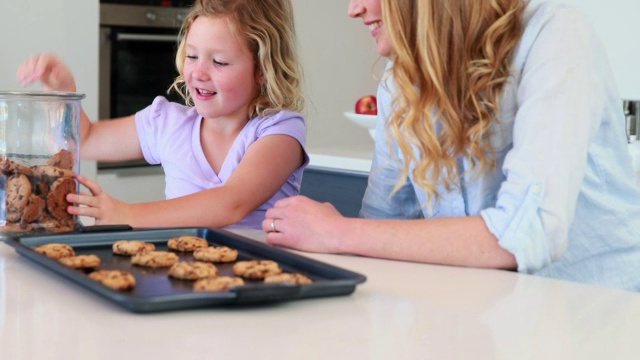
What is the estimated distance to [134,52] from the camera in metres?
4.04

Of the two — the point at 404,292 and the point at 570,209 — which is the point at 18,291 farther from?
the point at 570,209

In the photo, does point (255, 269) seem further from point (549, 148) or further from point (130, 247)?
point (549, 148)

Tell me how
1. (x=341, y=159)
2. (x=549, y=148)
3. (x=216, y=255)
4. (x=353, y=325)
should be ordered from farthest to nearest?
(x=341, y=159), (x=549, y=148), (x=216, y=255), (x=353, y=325)

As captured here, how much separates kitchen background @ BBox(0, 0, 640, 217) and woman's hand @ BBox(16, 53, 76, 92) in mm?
603

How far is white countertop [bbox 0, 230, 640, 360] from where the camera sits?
0.89m

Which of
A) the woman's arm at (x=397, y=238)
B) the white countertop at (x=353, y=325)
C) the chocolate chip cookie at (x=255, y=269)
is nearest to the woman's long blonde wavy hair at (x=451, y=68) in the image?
the woman's arm at (x=397, y=238)

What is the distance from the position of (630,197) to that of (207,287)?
31.5 inches

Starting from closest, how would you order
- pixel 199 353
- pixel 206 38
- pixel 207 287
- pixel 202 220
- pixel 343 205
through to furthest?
pixel 199 353
pixel 207 287
pixel 202 220
pixel 206 38
pixel 343 205

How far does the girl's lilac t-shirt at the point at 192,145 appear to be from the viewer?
198cm

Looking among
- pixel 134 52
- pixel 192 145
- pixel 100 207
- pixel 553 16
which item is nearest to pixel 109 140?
pixel 192 145

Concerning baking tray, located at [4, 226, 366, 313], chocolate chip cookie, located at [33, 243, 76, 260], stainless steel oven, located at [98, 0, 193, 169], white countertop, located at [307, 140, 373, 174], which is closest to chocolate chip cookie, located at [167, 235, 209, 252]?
baking tray, located at [4, 226, 366, 313]

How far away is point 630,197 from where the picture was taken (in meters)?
1.56

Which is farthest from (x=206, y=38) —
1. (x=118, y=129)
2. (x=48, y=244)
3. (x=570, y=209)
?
(x=570, y=209)

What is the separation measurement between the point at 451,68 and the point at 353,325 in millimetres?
599
